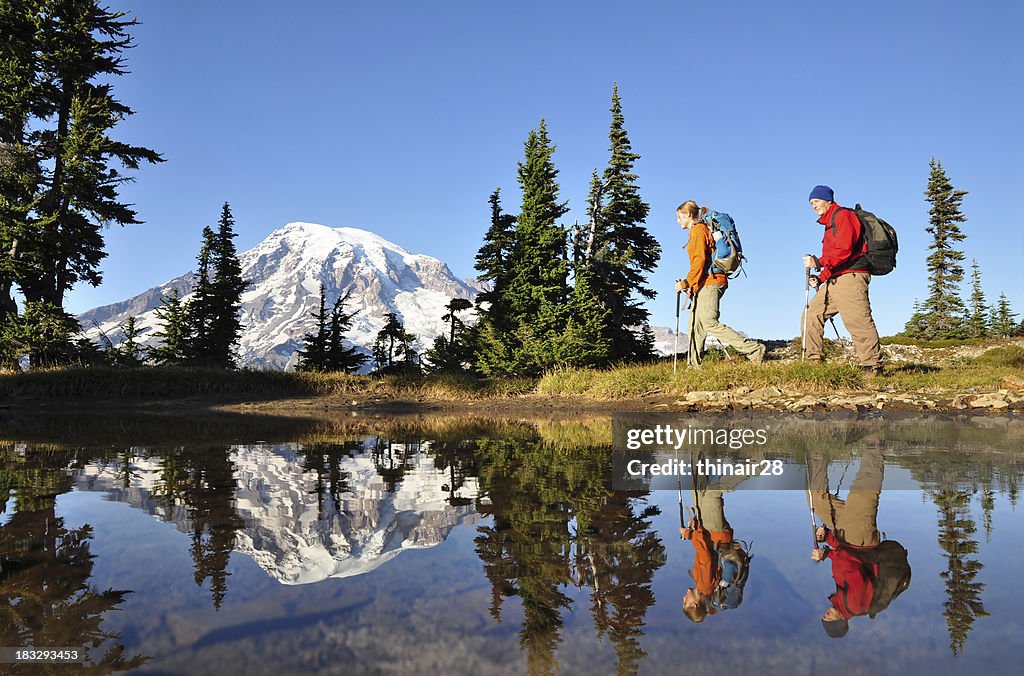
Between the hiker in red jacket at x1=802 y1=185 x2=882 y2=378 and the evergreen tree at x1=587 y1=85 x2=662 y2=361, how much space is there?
1516 cm

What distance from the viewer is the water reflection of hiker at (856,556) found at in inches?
77.8

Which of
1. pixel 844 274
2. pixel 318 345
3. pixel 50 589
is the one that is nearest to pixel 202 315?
pixel 318 345

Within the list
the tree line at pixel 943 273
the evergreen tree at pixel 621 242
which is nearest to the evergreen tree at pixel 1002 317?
the tree line at pixel 943 273

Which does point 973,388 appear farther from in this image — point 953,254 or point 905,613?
point 953,254

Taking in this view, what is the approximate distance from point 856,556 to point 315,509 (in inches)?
111

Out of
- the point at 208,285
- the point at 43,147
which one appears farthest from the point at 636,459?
the point at 208,285

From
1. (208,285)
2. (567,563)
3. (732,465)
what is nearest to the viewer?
(567,563)

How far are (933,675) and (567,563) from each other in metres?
1.30

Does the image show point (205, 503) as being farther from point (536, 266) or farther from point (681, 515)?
point (536, 266)

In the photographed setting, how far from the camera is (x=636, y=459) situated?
5.55 metres

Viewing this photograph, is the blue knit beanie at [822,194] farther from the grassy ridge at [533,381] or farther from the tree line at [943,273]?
the tree line at [943,273]

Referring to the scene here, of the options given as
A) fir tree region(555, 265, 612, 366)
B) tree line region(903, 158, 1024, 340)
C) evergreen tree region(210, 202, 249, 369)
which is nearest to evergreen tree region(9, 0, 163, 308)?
evergreen tree region(210, 202, 249, 369)

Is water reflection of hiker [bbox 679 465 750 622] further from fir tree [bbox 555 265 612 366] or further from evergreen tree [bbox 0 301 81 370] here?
evergreen tree [bbox 0 301 81 370]

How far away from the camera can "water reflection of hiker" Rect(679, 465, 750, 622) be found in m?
2.06
